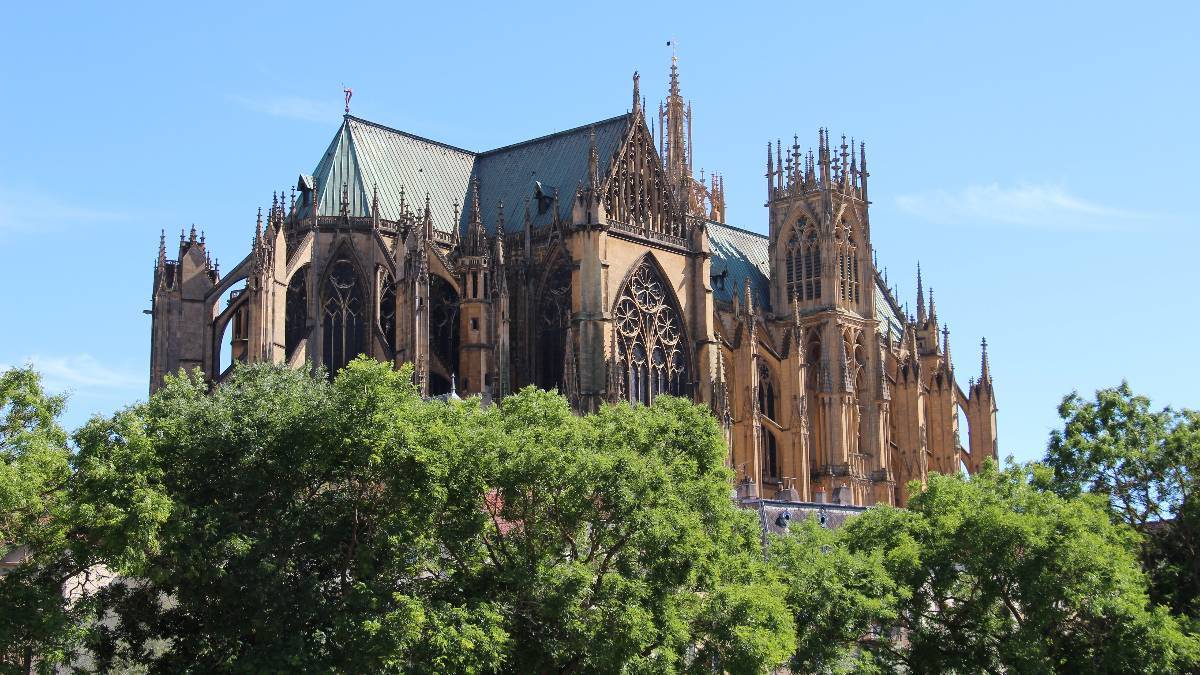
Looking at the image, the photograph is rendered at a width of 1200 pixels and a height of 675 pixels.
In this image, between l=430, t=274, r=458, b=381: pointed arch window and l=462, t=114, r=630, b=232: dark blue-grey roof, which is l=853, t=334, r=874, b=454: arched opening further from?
l=430, t=274, r=458, b=381: pointed arch window

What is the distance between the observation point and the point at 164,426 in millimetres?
45625

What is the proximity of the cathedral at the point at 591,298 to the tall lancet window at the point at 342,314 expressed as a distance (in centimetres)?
10

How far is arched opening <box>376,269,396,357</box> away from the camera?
79000mm

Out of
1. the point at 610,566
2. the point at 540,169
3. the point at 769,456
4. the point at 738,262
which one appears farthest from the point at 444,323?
the point at 610,566

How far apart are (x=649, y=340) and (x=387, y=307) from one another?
12549mm

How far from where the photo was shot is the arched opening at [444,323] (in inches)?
3145

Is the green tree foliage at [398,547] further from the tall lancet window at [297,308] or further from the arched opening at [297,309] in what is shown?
the tall lancet window at [297,308]

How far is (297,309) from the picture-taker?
79.3m

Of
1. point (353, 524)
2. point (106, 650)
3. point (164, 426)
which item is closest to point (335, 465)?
point (353, 524)

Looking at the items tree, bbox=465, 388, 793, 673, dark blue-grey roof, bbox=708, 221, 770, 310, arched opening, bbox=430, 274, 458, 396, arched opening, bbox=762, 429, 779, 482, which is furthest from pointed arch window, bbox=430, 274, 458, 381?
A: tree, bbox=465, 388, 793, 673

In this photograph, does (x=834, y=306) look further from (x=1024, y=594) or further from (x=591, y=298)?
(x=1024, y=594)

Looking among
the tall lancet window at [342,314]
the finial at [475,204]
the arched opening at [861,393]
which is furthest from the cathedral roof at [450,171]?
the arched opening at [861,393]

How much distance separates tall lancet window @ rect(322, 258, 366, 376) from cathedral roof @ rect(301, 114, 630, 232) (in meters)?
3.31

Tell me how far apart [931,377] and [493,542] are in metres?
59.4
